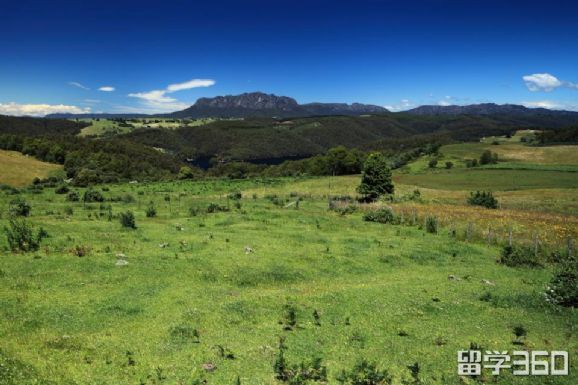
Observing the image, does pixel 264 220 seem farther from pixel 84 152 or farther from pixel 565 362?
pixel 84 152

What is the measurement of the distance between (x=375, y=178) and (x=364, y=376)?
56.4 meters

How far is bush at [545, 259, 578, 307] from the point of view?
741 inches

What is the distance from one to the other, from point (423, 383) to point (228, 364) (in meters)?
5.84

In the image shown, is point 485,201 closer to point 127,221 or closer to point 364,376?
point 127,221

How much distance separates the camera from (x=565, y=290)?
1903 centimetres

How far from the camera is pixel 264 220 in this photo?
135ft

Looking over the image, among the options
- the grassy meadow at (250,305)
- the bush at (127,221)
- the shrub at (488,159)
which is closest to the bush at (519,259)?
the grassy meadow at (250,305)

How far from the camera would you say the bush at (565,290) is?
61.8 ft

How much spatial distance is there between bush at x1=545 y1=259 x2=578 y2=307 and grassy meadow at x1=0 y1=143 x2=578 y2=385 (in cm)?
52

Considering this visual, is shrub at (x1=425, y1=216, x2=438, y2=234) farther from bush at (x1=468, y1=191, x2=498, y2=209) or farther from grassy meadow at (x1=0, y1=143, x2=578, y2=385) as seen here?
bush at (x1=468, y1=191, x2=498, y2=209)

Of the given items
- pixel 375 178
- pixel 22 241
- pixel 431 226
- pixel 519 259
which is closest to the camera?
pixel 22 241

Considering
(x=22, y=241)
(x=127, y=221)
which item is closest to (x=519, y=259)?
(x=127, y=221)

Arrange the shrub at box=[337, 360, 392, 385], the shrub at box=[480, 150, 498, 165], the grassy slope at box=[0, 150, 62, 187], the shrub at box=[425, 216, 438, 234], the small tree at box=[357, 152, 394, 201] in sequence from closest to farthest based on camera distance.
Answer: the shrub at box=[337, 360, 392, 385], the shrub at box=[425, 216, 438, 234], the small tree at box=[357, 152, 394, 201], the grassy slope at box=[0, 150, 62, 187], the shrub at box=[480, 150, 498, 165]

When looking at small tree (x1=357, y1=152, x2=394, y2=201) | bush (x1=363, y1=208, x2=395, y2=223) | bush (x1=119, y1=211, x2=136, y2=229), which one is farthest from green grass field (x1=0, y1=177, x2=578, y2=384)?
small tree (x1=357, y1=152, x2=394, y2=201)
